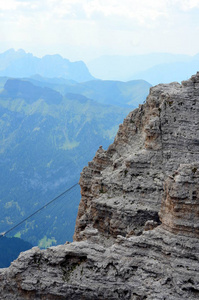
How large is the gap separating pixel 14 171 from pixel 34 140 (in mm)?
26093

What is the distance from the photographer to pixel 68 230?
12550 centimetres

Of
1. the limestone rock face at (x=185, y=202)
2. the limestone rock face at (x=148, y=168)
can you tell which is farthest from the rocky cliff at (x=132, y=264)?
the limestone rock face at (x=148, y=168)

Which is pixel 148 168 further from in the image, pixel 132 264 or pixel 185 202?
pixel 132 264

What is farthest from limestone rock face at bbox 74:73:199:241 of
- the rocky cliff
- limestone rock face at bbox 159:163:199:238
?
limestone rock face at bbox 159:163:199:238

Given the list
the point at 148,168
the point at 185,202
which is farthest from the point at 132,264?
the point at 148,168

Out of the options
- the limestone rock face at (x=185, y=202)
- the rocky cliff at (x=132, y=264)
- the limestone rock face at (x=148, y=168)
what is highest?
the limestone rock face at (x=148, y=168)

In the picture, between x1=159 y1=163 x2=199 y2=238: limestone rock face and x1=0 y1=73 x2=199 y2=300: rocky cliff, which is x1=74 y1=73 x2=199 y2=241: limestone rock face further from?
x1=159 y1=163 x2=199 y2=238: limestone rock face

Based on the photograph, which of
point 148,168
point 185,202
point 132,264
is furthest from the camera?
point 148,168

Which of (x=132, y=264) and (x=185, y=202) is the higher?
(x=185, y=202)

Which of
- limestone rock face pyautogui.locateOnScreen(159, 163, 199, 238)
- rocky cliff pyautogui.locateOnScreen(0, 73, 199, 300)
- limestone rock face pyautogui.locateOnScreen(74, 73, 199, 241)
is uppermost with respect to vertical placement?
limestone rock face pyautogui.locateOnScreen(74, 73, 199, 241)

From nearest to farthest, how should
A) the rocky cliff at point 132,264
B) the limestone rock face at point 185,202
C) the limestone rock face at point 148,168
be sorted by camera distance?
the rocky cliff at point 132,264 < the limestone rock face at point 185,202 < the limestone rock face at point 148,168

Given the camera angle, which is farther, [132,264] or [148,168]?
[148,168]

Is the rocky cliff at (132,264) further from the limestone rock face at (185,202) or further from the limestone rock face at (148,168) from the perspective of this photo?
the limestone rock face at (148,168)

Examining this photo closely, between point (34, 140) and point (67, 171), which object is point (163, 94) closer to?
point (67, 171)
